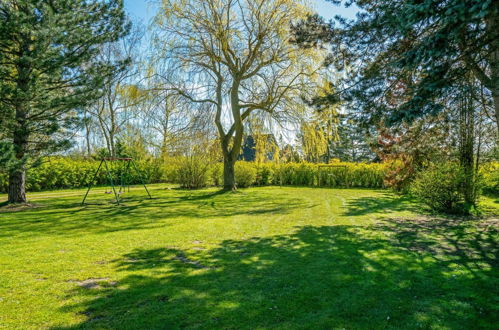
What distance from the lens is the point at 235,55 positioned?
1362 centimetres

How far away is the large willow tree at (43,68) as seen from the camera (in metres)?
9.02

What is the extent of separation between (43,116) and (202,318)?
1047cm

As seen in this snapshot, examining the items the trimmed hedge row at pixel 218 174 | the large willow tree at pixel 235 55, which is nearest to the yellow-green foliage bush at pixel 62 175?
the trimmed hedge row at pixel 218 174

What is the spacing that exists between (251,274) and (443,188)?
20.8ft

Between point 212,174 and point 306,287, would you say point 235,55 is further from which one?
point 306,287

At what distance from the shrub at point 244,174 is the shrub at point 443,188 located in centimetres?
1099

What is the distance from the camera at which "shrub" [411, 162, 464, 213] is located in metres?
7.73

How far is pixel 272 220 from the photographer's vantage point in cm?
805

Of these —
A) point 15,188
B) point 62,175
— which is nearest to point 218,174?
point 62,175

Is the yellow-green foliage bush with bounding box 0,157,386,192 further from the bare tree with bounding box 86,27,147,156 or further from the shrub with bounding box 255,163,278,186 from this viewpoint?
the bare tree with bounding box 86,27,147,156

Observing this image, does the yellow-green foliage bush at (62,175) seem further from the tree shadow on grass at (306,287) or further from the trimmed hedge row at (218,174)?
the tree shadow on grass at (306,287)

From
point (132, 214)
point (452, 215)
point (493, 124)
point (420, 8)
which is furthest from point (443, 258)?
point (132, 214)

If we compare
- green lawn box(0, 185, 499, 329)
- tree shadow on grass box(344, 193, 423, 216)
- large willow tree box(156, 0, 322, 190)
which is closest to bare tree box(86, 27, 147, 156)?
large willow tree box(156, 0, 322, 190)

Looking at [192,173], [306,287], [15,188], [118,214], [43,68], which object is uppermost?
[43,68]
